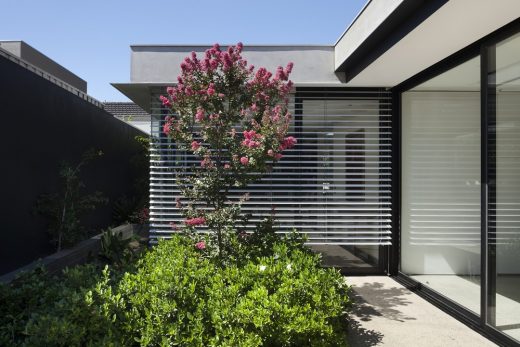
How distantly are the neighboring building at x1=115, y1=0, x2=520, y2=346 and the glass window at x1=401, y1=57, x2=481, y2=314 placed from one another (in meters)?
0.02

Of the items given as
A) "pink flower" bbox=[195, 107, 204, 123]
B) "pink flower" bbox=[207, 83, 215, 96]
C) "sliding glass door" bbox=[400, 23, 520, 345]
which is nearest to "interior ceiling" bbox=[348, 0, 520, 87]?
"sliding glass door" bbox=[400, 23, 520, 345]

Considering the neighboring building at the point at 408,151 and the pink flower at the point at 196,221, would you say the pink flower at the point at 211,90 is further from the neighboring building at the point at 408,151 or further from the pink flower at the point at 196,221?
the neighboring building at the point at 408,151

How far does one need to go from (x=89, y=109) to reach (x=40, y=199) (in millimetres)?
2544

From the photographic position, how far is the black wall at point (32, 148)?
196 inches

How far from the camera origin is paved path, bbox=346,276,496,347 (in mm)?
4035

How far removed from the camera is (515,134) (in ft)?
12.5

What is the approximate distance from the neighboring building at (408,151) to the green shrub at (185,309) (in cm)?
196

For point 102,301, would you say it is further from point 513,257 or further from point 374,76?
point 374,76

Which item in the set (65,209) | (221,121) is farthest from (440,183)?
(65,209)

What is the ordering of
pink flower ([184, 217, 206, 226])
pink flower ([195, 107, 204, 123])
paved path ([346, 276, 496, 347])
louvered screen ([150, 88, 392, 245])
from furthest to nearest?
louvered screen ([150, 88, 392, 245]), pink flower ([184, 217, 206, 226]), pink flower ([195, 107, 204, 123]), paved path ([346, 276, 496, 347])

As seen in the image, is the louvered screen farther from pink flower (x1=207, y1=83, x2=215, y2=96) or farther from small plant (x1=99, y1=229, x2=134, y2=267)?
pink flower (x1=207, y1=83, x2=215, y2=96)

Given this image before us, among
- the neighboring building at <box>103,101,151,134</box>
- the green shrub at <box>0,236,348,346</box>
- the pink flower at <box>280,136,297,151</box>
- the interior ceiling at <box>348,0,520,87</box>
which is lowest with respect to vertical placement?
the green shrub at <box>0,236,348,346</box>

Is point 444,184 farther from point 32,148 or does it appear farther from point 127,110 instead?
point 127,110

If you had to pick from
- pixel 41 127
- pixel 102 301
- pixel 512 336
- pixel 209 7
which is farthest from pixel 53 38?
pixel 512 336
